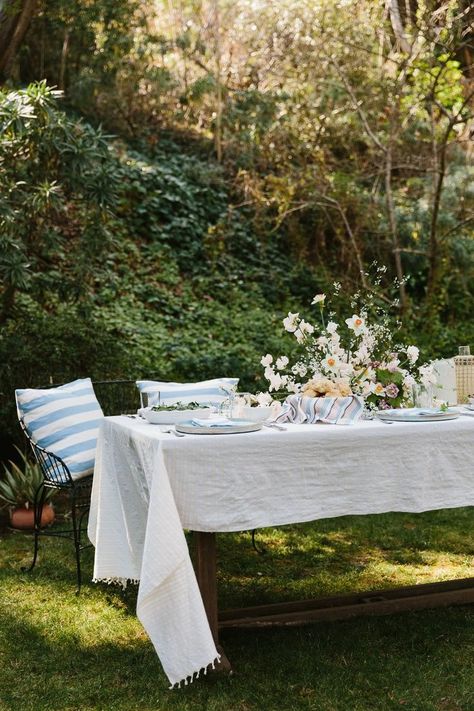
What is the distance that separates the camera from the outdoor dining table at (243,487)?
2699 mm

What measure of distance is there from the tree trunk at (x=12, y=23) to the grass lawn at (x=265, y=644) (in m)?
4.35

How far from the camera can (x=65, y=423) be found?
449cm

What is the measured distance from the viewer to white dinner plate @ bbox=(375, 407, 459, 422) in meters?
3.13

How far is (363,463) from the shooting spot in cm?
300

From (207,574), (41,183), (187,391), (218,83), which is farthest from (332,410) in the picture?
(218,83)

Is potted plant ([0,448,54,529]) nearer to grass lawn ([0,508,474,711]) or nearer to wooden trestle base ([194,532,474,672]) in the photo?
grass lawn ([0,508,474,711])

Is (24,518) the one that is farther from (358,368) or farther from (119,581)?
(358,368)

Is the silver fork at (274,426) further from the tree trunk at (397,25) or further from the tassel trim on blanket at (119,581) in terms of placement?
the tree trunk at (397,25)

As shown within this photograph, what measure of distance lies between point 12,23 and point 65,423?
13.5ft

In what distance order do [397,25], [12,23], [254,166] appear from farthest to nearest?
[254,166] < [397,25] < [12,23]

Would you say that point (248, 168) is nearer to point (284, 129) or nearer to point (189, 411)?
point (284, 129)

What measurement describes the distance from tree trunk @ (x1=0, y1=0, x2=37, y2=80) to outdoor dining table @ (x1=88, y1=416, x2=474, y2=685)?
477 cm

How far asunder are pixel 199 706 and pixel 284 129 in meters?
8.34

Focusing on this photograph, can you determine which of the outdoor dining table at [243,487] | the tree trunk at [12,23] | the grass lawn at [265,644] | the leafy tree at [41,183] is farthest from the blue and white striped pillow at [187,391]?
the tree trunk at [12,23]
